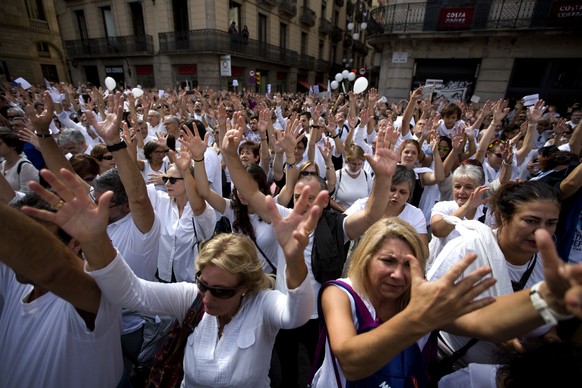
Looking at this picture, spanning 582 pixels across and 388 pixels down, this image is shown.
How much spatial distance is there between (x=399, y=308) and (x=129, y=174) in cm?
181

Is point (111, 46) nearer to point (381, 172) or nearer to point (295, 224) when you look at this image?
point (381, 172)

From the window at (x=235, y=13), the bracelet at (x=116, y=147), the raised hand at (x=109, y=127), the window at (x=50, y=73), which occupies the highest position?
the window at (x=235, y=13)

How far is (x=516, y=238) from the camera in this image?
163 centimetres

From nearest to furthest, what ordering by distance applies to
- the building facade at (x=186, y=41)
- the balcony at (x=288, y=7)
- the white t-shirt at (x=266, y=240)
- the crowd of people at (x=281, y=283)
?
the crowd of people at (x=281, y=283)
the white t-shirt at (x=266, y=240)
the building facade at (x=186, y=41)
the balcony at (x=288, y=7)

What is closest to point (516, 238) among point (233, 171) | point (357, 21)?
point (233, 171)

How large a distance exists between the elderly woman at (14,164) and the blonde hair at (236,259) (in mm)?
2917

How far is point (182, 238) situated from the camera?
255cm

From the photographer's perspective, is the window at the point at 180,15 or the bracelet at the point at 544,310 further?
the window at the point at 180,15

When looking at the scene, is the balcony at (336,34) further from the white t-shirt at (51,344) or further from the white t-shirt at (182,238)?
the white t-shirt at (51,344)

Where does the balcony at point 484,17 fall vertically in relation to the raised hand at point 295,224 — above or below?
above

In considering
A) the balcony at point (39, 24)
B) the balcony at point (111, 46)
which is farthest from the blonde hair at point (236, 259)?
the balcony at point (39, 24)

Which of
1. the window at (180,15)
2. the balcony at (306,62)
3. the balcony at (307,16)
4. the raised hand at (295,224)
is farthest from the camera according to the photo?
the balcony at (306,62)

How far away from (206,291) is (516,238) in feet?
5.91

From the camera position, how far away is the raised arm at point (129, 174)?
1.81m
